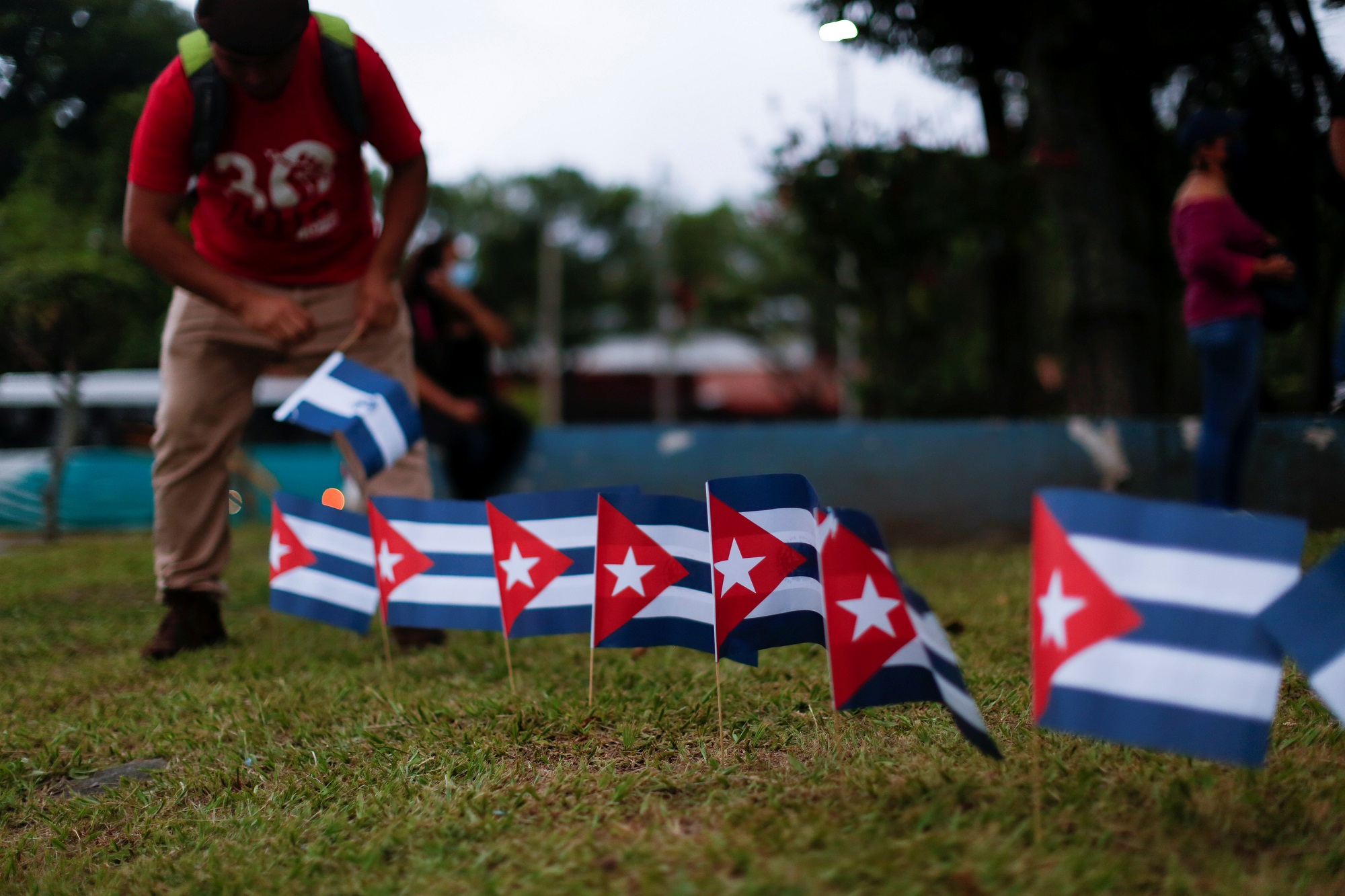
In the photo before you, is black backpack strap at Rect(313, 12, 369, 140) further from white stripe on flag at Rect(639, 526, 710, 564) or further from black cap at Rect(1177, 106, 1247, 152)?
black cap at Rect(1177, 106, 1247, 152)

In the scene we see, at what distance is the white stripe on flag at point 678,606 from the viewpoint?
2.11 metres

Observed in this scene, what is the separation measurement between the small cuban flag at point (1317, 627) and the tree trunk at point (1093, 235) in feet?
16.0

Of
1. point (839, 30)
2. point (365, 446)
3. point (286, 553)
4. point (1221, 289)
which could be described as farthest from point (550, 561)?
point (839, 30)

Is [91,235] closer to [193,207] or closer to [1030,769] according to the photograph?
[193,207]

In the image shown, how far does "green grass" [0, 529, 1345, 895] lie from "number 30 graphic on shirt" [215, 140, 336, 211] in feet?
4.50

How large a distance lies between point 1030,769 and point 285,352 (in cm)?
253

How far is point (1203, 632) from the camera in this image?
4.58 ft

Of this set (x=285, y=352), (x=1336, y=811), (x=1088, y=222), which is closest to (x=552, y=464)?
(x=285, y=352)

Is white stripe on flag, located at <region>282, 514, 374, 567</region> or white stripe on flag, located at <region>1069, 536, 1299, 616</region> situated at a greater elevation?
white stripe on flag, located at <region>1069, 536, 1299, 616</region>

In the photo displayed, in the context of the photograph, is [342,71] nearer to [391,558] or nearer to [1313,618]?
[391,558]

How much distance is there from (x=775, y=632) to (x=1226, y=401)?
2.64 m

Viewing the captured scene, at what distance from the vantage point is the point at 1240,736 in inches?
54.0

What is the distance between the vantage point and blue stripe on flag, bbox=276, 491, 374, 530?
3092mm

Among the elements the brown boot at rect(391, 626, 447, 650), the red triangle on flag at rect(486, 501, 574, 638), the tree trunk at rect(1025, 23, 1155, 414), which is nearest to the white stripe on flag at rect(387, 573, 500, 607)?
the red triangle on flag at rect(486, 501, 574, 638)
